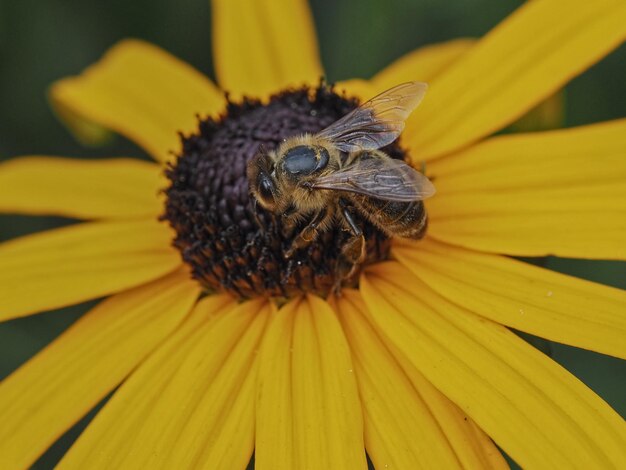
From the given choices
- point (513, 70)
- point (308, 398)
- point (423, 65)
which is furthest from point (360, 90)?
point (308, 398)

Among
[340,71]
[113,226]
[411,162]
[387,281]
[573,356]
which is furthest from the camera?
[340,71]

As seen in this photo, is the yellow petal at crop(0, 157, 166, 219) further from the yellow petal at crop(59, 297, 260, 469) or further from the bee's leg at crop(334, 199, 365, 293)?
the bee's leg at crop(334, 199, 365, 293)

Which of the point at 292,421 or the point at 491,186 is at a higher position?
the point at 491,186

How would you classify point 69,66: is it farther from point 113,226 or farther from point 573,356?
point 573,356

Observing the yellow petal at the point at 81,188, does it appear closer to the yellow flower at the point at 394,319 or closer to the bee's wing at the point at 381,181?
the yellow flower at the point at 394,319

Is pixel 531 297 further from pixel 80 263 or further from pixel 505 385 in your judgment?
pixel 80 263

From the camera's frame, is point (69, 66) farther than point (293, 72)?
Yes

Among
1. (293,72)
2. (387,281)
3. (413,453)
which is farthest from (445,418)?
(293,72)
